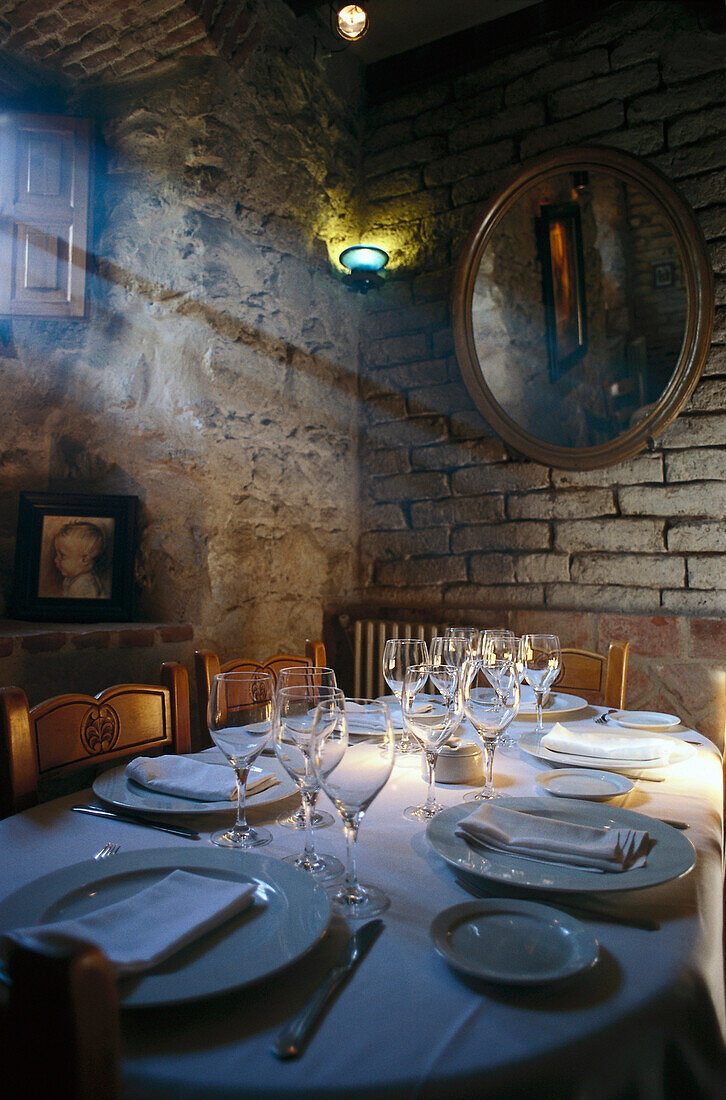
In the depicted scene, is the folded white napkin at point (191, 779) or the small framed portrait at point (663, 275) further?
the small framed portrait at point (663, 275)

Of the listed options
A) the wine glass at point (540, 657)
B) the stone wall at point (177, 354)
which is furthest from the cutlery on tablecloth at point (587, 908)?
the stone wall at point (177, 354)

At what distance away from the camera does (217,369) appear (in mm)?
2592

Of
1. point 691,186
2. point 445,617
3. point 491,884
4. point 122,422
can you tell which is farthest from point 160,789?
point 691,186

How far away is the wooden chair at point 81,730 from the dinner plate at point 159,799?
134 millimetres

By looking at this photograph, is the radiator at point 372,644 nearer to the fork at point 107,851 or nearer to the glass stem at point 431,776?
the glass stem at point 431,776

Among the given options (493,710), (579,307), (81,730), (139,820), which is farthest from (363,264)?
(139,820)

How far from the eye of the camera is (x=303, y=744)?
74 centimetres

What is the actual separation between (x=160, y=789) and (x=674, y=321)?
8.29ft

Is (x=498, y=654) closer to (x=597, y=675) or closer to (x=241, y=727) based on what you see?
(x=241, y=727)

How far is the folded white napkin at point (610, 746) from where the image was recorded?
1.12m

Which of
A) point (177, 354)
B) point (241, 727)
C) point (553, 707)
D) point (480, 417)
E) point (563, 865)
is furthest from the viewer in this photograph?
point (480, 417)

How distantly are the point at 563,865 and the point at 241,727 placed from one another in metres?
0.39

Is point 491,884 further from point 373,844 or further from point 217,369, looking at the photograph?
point 217,369

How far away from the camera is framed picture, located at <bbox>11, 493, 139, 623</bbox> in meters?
2.33
